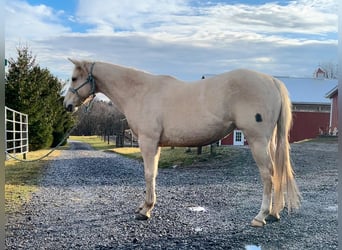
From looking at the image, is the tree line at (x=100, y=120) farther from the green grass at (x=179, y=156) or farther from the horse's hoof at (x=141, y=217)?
the horse's hoof at (x=141, y=217)

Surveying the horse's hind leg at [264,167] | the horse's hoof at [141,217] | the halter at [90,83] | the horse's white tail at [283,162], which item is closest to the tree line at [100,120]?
the halter at [90,83]

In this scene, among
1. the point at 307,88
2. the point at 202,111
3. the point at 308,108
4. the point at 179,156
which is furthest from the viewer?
the point at 179,156

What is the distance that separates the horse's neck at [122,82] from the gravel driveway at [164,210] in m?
0.56

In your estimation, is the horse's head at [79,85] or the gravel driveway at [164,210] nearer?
the gravel driveway at [164,210]

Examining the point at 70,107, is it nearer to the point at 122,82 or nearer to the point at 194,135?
the point at 122,82

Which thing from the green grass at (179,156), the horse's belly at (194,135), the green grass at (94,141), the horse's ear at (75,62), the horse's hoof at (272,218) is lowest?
the horse's hoof at (272,218)

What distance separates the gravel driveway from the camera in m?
2.22

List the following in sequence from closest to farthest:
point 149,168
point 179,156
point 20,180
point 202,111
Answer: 1. point 202,111
2. point 149,168
3. point 20,180
4. point 179,156

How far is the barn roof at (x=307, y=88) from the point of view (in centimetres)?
260

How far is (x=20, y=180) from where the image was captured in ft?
11.2

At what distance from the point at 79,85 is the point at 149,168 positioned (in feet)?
2.57

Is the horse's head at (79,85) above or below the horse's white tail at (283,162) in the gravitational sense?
above

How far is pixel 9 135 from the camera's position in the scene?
2717 millimetres

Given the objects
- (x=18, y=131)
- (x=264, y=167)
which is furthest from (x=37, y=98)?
(x=264, y=167)
